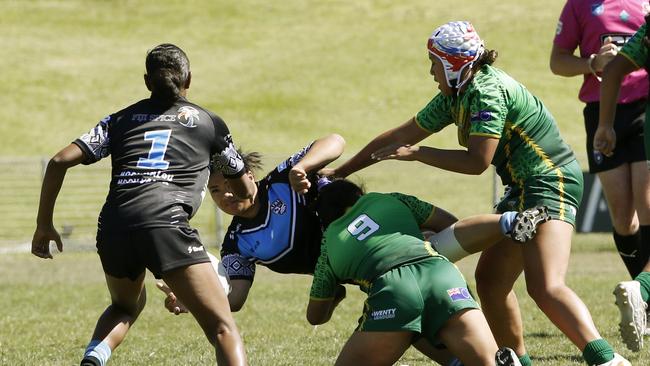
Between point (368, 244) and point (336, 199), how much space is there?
0.39 meters

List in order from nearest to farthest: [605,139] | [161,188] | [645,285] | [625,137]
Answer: [161,188], [605,139], [645,285], [625,137]

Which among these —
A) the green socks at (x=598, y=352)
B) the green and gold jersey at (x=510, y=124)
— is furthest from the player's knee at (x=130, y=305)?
the green socks at (x=598, y=352)

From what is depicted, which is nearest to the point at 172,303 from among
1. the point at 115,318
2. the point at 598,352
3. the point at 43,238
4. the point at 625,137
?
the point at 115,318

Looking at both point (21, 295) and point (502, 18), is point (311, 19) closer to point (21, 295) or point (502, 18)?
point (502, 18)

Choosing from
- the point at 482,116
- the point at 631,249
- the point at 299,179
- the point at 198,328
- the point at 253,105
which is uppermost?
the point at 482,116

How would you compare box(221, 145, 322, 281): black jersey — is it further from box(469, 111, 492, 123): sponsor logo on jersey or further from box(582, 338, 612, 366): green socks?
box(582, 338, 612, 366): green socks

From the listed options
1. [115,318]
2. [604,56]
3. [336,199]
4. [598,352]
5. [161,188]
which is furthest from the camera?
[604,56]

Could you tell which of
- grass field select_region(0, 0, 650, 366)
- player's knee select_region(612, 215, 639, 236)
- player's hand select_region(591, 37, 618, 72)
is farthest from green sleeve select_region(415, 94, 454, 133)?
player's knee select_region(612, 215, 639, 236)

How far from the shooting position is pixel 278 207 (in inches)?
244

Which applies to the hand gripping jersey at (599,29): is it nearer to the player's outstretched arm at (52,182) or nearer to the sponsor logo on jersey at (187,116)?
the sponsor logo on jersey at (187,116)

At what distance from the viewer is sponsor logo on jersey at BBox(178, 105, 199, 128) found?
5496mm

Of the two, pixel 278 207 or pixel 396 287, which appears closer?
pixel 396 287

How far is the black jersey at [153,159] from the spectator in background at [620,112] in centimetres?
278

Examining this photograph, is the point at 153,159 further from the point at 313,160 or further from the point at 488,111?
the point at 488,111
